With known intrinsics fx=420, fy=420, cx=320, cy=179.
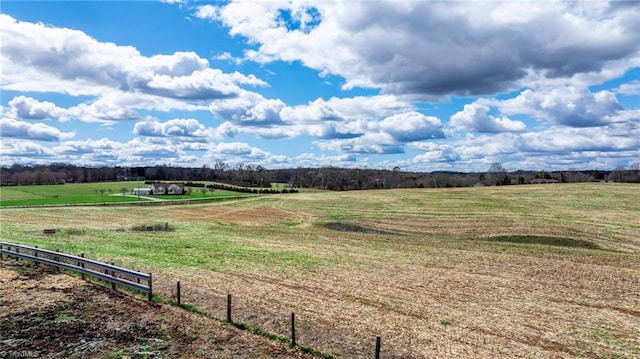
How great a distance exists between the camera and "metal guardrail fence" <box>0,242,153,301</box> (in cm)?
1697

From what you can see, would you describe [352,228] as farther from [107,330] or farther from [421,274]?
[107,330]

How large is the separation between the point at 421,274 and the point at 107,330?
16.2 metres

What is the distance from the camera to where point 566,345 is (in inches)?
531

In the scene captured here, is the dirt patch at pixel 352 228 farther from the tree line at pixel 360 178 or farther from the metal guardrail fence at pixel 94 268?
the tree line at pixel 360 178

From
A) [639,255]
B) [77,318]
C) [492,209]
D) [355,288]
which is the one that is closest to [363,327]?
[355,288]

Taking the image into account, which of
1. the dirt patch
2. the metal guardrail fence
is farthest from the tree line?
the metal guardrail fence

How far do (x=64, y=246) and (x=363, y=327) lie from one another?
24.7 metres

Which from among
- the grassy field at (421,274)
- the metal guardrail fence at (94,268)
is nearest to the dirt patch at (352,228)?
the grassy field at (421,274)

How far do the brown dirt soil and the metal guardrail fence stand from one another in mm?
520

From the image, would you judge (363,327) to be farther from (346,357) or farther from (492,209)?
(492,209)

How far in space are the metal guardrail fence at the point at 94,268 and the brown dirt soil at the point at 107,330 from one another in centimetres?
52

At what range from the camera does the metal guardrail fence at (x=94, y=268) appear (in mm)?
16969

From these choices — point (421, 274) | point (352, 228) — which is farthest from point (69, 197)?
point (421, 274)

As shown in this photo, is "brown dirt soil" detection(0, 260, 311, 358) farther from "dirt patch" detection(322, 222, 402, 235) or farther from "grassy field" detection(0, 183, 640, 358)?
"dirt patch" detection(322, 222, 402, 235)
